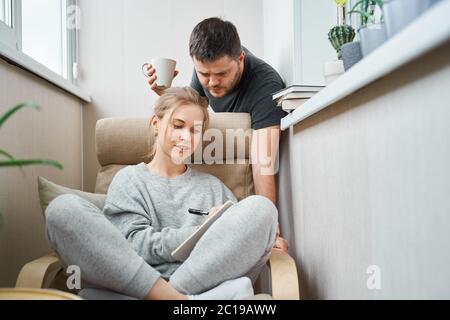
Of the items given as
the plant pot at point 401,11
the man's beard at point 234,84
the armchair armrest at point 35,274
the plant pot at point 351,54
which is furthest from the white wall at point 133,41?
the plant pot at point 401,11

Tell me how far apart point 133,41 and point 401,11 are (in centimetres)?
182

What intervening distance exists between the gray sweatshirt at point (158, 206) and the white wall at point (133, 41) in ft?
3.16

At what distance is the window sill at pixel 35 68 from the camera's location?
1.28 meters

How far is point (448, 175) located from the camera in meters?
0.51

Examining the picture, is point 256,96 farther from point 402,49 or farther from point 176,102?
point 402,49

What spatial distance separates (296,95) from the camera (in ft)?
3.87

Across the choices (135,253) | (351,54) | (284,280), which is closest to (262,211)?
(284,280)

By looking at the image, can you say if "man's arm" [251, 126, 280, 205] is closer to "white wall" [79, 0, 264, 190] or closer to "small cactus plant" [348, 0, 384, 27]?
"small cactus plant" [348, 0, 384, 27]

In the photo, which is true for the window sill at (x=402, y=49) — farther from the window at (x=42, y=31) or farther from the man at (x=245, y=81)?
the window at (x=42, y=31)

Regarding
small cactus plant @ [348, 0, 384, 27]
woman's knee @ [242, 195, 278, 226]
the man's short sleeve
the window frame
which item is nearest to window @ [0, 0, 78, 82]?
the window frame

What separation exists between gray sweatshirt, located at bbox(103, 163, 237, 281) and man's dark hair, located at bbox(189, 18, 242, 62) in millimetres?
418

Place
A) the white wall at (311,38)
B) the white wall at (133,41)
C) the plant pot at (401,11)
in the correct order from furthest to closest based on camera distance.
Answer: the white wall at (133,41) < the white wall at (311,38) < the plant pot at (401,11)
